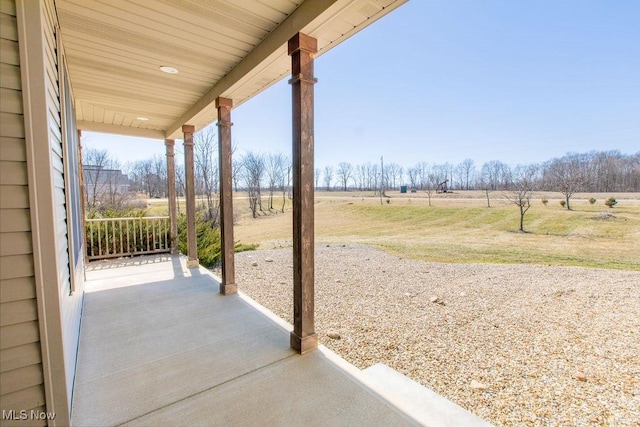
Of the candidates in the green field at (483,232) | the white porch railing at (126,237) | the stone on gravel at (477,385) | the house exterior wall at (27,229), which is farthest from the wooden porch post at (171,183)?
the stone on gravel at (477,385)

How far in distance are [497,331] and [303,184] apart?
2.85 metres

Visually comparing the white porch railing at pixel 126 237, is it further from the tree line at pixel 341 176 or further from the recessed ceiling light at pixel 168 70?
the tree line at pixel 341 176

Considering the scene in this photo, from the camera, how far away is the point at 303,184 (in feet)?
7.49

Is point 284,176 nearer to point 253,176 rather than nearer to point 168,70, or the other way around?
point 253,176

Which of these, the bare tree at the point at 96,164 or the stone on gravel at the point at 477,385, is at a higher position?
the bare tree at the point at 96,164

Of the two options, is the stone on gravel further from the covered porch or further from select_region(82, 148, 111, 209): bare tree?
select_region(82, 148, 111, 209): bare tree

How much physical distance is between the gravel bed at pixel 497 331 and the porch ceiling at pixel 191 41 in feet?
9.40

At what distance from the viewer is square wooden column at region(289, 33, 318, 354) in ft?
7.20

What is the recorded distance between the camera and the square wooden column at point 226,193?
3.58 metres

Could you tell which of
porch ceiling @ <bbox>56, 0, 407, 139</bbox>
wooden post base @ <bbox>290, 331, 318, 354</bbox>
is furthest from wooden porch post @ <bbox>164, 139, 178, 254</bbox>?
wooden post base @ <bbox>290, 331, 318, 354</bbox>

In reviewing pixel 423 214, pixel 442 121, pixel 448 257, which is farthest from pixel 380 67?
pixel 442 121

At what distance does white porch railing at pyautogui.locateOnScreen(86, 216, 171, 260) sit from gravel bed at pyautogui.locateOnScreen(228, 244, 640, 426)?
2.04 metres

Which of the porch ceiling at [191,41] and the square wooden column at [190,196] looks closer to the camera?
the porch ceiling at [191,41]

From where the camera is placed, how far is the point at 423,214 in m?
19.8
